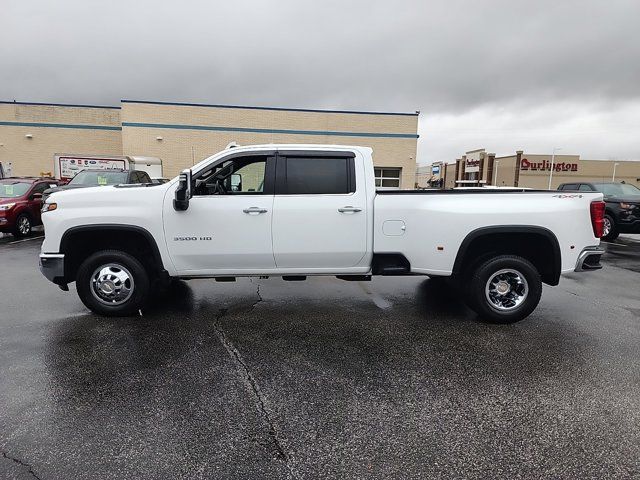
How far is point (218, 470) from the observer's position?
263 cm

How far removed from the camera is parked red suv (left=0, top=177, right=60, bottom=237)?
40.4 feet

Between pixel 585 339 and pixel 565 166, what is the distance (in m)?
51.0

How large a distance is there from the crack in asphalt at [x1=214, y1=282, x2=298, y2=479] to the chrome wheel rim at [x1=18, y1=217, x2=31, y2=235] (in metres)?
10.3

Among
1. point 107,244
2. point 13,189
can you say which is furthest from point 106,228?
point 13,189

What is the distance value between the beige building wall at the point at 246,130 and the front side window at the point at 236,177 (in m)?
22.8

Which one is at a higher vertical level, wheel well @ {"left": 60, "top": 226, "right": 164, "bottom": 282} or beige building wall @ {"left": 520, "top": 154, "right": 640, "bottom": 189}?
beige building wall @ {"left": 520, "top": 154, "right": 640, "bottom": 189}

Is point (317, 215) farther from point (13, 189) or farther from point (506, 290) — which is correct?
point (13, 189)

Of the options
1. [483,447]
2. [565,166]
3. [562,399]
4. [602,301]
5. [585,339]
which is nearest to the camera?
[483,447]

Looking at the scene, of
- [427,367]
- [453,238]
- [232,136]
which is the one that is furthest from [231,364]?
[232,136]

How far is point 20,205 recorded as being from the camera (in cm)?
1262

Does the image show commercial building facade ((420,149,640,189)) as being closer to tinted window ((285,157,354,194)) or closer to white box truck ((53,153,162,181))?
white box truck ((53,153,162,181))

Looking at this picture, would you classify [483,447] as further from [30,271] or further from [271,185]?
[30,271]

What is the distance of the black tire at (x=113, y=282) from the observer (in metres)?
5.19

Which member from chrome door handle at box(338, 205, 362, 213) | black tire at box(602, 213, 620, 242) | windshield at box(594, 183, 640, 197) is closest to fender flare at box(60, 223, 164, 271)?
chrome door handle at box(338, 205, 362, 213)
